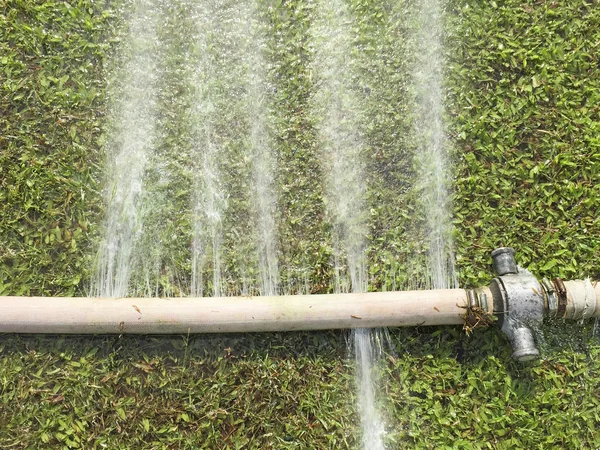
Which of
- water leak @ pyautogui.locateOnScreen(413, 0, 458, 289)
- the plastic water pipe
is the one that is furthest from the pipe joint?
water leak @ pyautogui.locateOnScreen(413, 0, 458, 289)

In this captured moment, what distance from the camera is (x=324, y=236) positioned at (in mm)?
2965

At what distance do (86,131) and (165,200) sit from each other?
2.10 feet

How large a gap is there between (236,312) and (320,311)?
1.51ft

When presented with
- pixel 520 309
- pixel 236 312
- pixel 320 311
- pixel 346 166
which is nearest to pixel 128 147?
pixel 236 312

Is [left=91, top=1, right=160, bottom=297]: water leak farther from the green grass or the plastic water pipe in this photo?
the plastic water pipe

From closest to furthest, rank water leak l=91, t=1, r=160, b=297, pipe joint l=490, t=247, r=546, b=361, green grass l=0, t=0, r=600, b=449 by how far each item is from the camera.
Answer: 1. pipe joint l=490, t=247, r=546, b=361
2. green grass l=0, t=0, r=600, b=449
3. water leak l=91, t=1, r=160, b=297

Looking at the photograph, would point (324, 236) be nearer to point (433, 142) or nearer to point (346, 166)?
point (346, 166)

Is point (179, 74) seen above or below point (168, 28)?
below

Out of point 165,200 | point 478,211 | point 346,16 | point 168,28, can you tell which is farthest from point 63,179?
point 478,211

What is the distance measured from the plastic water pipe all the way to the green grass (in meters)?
0.15

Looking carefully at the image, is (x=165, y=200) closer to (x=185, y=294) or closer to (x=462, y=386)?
(x=185, y=294)

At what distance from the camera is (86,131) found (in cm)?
300

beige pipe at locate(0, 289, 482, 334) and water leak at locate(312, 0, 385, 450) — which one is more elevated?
water leak at locate(312, 0, 385, 450)

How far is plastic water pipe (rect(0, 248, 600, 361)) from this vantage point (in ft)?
8.66
